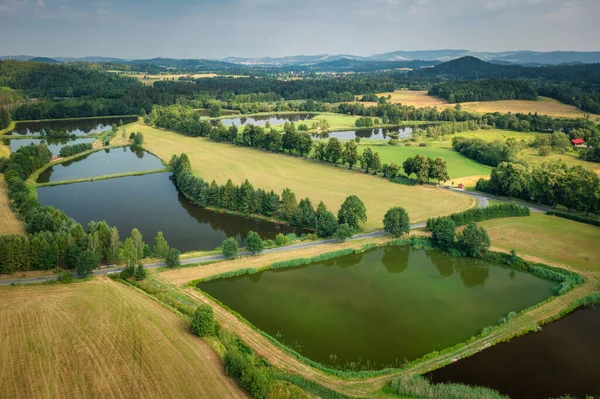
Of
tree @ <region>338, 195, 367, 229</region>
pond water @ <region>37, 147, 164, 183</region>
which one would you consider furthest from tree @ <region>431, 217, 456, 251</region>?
pond water @ <region>37, 147, 164, 183</region>

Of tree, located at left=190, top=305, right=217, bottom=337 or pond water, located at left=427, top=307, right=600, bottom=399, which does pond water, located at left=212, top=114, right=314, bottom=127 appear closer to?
tree, located at left=190, top=305, right=217, bottom=337

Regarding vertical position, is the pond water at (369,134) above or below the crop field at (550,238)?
above

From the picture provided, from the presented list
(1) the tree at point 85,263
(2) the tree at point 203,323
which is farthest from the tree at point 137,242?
(2) the tree at point 203,323

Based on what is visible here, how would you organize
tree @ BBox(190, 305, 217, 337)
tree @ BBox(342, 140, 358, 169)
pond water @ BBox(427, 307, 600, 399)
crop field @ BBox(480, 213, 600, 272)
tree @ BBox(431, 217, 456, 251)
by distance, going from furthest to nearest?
tree @ BBox(342, 140, 358, 169)
tree @ BBox(431, 217, 456, 251)
crop field @ BBox(480, 213, 600, 272)
tree @ BBox(190, 305, 217, 337)
pond water @ BBox(427, 307, 600, 399)

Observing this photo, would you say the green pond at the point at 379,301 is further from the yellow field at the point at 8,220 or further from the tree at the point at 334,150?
the tree at the point at 334,150

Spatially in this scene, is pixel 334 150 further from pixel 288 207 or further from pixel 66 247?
pixel 66 247

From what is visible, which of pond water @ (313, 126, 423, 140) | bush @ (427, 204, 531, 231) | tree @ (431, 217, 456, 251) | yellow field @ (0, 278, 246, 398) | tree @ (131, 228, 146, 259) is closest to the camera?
yellow field @ (0, 278, 246, 398)

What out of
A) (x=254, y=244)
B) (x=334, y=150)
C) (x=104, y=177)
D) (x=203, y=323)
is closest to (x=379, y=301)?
(x=254, y=244)
